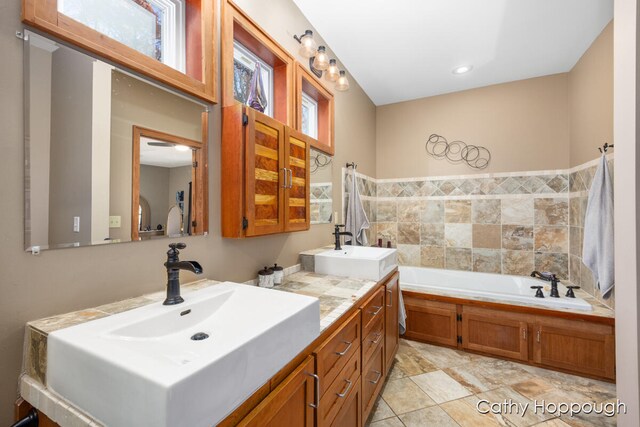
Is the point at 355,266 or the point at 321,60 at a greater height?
the point at 321,60

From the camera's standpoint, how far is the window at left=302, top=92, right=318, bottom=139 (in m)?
2.29

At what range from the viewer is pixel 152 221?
1.09m

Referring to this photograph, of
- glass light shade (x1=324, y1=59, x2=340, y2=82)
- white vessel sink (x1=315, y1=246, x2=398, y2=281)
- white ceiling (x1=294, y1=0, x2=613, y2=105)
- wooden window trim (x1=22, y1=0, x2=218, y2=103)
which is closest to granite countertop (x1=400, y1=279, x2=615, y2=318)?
white vessel sink (x1=315, y1=246, x2=398, y2=281)

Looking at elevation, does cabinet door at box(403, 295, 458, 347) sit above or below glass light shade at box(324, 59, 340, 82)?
below

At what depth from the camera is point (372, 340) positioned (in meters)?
1.63

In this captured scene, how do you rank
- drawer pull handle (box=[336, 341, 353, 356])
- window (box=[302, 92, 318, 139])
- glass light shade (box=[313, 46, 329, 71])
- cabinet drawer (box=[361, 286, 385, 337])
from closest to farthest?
1. drawer pull handle (box=[336, 341, 353, 356])
2. cabinet drawer (box=[361, 286, 385, 337])
3. glass light shade (box=[313, 46, 329, 71])
4. window (box=[302, 92, 318, 139])

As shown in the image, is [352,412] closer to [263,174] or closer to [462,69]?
[263,174]

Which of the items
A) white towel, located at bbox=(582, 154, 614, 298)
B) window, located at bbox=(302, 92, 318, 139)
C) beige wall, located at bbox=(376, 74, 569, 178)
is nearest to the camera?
white towel, located at bbox=(582, 154, 614, 298)

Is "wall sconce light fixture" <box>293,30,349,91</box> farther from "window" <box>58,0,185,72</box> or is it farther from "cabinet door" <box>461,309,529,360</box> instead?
"cabinet door" <box>461,309,529,360</box>

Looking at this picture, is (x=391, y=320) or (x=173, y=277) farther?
(x=391, y=320)

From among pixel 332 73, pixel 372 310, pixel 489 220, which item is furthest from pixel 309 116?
pixel 489 220

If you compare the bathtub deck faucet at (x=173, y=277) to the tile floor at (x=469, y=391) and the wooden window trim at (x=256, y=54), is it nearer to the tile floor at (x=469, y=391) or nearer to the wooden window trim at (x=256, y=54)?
the wooden window trim at (x=256, y=54)

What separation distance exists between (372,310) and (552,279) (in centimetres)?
213

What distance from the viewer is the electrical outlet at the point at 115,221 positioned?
3.18ft
